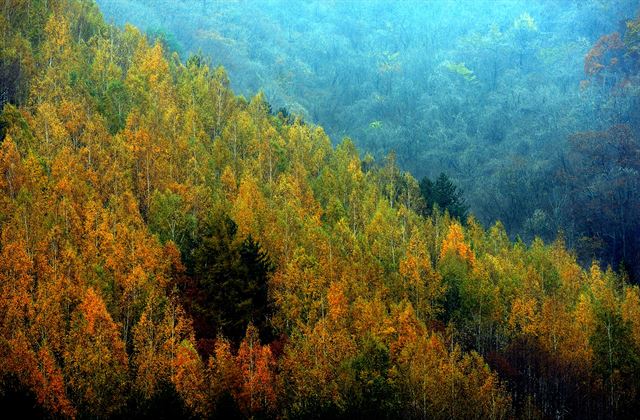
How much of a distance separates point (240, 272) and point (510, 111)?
136 m

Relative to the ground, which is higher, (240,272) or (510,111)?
(510,111)

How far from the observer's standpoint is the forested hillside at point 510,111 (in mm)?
111875

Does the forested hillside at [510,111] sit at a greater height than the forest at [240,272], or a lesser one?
greater

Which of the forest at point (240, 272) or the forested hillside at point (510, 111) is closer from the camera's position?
the forest at point (240, 272)

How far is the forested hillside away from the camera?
11188 cm

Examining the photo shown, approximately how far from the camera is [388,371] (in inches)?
1876

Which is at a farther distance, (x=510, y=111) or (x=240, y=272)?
(x=510, y=111)

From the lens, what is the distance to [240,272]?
51438 millimetres

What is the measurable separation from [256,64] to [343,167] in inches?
3634

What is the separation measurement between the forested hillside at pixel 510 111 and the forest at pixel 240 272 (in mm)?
Result: 3888

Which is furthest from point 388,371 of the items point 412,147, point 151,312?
point 412,147

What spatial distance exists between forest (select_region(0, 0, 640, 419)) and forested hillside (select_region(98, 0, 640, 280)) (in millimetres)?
3888

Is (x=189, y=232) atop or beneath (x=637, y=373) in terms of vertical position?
atop

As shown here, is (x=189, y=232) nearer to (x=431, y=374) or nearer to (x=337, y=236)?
(x=337, y=236)
